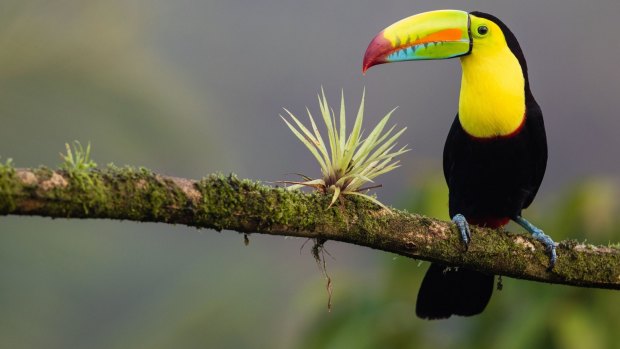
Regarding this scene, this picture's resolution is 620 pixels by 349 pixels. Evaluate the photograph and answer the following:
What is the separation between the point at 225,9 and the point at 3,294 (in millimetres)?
19692

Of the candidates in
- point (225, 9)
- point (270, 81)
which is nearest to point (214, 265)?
point (270, 81)

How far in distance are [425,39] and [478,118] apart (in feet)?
1.22

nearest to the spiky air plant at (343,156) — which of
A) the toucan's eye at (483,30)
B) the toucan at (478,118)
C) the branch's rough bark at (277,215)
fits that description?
the branch's rough bark at (277,215)

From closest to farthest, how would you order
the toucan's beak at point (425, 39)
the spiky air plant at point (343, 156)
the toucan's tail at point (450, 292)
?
the spiky air plant at point (343, 156) < the toucan's tail at point (450, 292) < the toucan's beak at point (425, 39)

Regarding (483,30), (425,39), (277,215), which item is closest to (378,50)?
(425,39)

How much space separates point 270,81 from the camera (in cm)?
3247

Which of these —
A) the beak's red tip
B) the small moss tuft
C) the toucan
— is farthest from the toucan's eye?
the small moss tuft

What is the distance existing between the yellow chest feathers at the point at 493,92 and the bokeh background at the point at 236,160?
0.62 meters

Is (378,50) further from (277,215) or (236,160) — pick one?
(236,160)

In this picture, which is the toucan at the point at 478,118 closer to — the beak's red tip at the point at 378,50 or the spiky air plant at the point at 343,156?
the beak's red tip at the point at 378,50

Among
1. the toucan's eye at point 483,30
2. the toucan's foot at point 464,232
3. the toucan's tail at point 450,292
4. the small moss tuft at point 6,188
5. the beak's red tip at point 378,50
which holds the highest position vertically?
the toucan's eye at point 483,30

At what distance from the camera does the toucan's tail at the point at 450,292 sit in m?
3.72

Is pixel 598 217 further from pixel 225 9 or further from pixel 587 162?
pixel 225 9

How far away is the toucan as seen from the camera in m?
3.76
